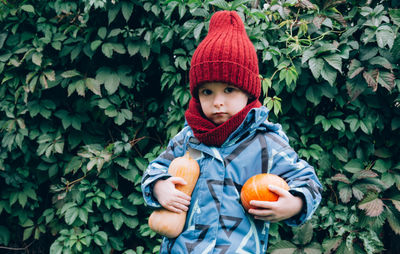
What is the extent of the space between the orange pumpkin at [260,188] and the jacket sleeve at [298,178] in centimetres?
6

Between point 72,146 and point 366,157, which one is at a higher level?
point 366,157

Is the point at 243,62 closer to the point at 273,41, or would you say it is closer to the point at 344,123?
the point at 273,41

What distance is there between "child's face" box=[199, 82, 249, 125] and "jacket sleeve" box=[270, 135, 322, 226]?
231 mm

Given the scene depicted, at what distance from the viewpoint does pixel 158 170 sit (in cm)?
145

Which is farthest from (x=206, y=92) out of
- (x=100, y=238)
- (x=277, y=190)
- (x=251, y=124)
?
(x=100, y=238)

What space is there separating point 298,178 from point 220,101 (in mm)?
429

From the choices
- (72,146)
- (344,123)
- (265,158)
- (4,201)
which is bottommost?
(4,201)

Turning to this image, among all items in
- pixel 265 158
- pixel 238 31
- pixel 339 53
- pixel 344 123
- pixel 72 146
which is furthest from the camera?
pixel 72 146

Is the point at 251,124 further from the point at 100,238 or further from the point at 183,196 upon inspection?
the point at 100,238

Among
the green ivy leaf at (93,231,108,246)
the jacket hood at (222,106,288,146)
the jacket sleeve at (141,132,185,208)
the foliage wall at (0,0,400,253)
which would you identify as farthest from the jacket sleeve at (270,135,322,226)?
the green ivy leaf at (93,231,108,246)

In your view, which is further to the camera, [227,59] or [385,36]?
[385,36]

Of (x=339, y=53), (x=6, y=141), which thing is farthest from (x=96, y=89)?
(x=339, y=53)

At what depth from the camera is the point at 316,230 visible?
2.29 meters

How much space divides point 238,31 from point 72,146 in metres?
1.67
